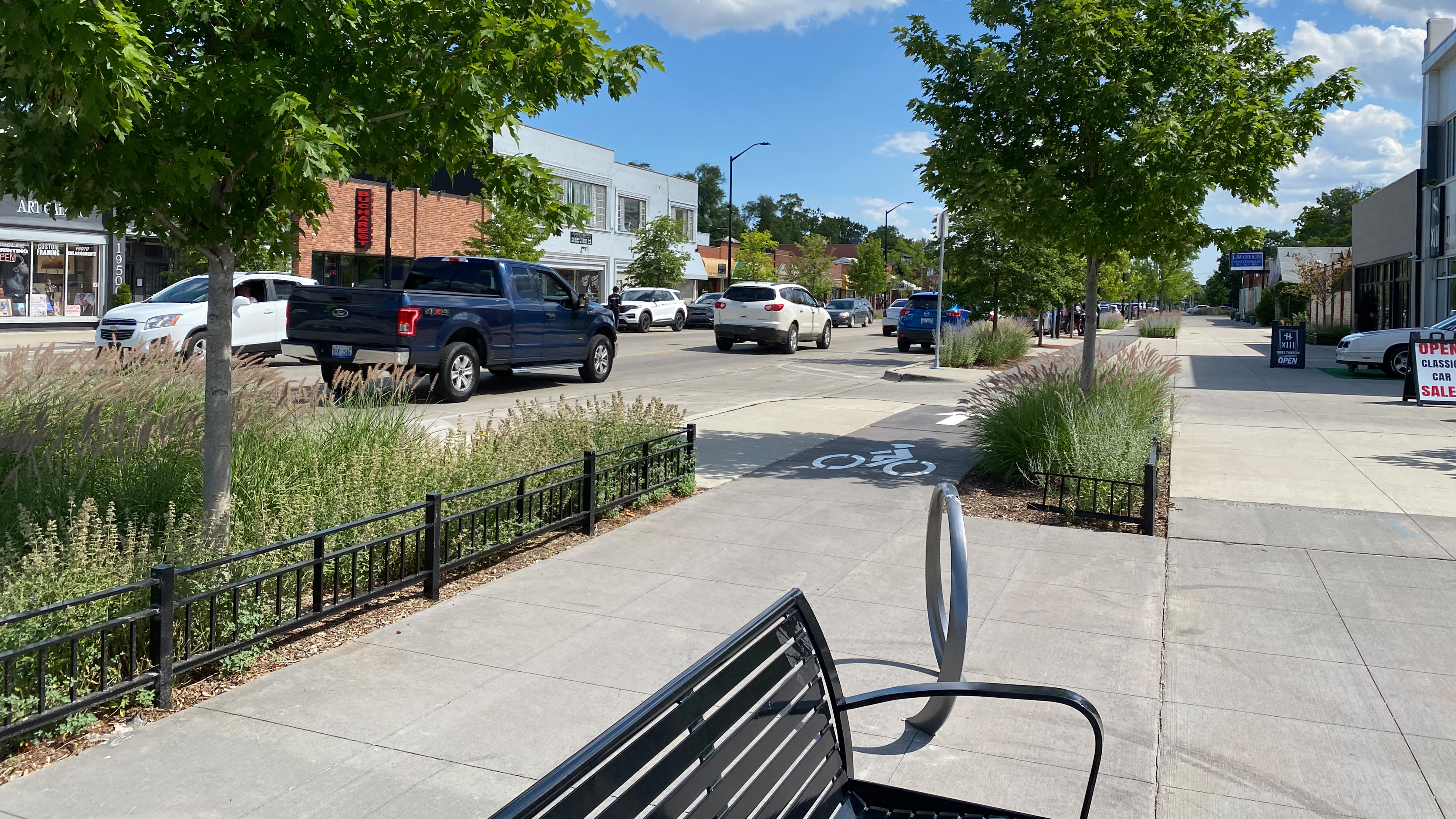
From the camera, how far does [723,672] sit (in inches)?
94.0

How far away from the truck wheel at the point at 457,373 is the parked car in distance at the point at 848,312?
33883 mm

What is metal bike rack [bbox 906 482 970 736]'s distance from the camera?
4.31 m

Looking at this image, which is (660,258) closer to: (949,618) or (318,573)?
(318,573)

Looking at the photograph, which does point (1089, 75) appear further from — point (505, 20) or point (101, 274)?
point (101, 274)

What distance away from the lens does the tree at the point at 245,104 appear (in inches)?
168

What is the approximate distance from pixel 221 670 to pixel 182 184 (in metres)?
2.09

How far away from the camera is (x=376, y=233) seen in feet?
132

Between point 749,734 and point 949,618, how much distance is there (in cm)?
224

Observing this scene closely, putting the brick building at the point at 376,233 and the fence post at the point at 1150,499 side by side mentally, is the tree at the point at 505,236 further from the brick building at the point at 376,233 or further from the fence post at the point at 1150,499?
the fence post at the point at 1150,499

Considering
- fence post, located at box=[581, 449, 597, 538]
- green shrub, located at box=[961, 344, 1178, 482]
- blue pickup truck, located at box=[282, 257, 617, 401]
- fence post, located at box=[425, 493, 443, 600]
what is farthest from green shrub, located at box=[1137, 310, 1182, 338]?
fence post, located at box=[425, 493, 443, 600]

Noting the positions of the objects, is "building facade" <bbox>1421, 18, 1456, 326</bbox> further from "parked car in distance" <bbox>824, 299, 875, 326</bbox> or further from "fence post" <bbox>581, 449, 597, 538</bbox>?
"fence post" <bbox>581, 449, 597, 538</bbox>

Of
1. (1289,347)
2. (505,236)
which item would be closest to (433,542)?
(1289,347)

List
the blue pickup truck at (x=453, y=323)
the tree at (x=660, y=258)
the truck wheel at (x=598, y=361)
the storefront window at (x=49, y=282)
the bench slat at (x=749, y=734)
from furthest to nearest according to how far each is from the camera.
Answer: the tree at (x=660, y=258) → the storefront window at (x=49, y=282) → the truck wheel at (x=598, y=361) → the blue pickup truck at (x=453, y=323) → the bench slat at (x=749, y=734)

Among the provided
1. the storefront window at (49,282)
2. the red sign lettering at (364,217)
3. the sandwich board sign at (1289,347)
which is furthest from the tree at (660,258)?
the sandwich board sign at (1289,347)
